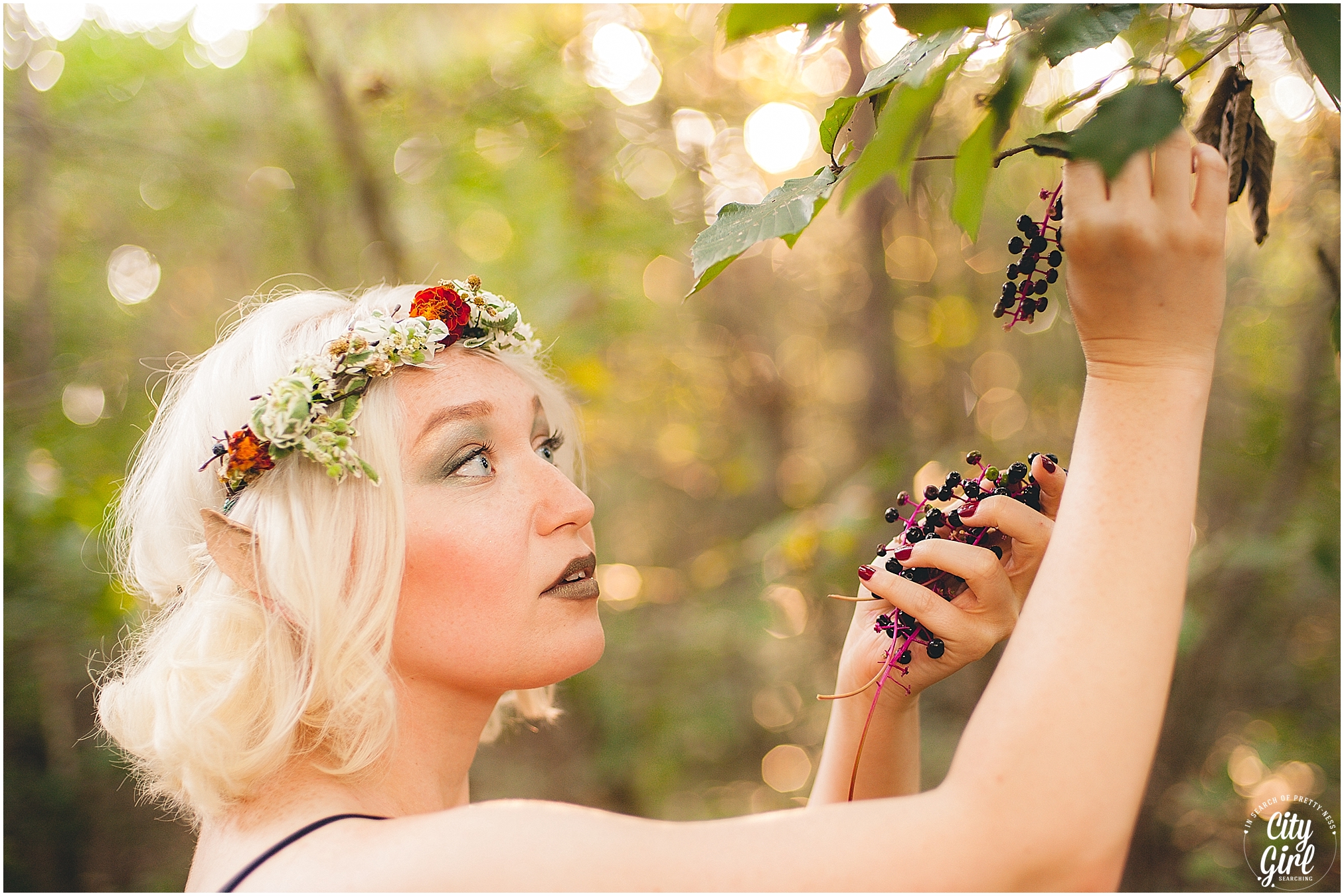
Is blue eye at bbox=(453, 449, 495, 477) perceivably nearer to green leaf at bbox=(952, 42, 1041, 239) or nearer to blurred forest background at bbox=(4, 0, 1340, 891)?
green leaf at bbox=(952, 42, 1041, 239)

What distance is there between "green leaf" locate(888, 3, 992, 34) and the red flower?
118 centimetres

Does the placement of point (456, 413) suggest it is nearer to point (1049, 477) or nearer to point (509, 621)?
point (509, 621)

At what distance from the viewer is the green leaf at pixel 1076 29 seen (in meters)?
0.93

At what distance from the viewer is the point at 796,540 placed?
358 centimetres

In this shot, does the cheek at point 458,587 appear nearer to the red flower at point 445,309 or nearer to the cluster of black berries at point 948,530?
the red flower at point 445,309

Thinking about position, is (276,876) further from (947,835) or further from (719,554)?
(719,554)

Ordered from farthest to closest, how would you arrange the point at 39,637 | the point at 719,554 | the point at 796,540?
the point at 719,554
the point at 39,637
the point at 796,540

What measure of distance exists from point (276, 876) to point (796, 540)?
2623 mm

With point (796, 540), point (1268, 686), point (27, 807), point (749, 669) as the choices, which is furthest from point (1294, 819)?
point (27, 807)

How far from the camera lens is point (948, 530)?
4.23ft

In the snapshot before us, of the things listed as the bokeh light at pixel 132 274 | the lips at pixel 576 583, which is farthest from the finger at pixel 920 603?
the bokeh light at pixel 132 274

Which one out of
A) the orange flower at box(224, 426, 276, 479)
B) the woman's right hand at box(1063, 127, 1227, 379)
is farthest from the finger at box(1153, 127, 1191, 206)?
the orange flower at box(224, 426, 276, 479)

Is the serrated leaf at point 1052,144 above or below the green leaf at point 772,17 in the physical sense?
→ below

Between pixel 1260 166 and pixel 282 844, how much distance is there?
192 centimetres
